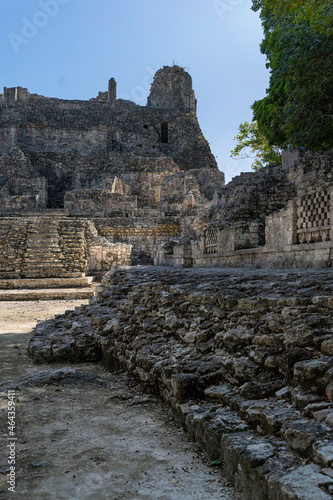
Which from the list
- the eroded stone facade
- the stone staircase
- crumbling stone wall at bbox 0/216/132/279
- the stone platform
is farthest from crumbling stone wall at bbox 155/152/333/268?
the stone staircase

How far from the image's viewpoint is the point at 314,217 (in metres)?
6.62

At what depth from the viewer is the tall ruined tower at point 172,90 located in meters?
45.9

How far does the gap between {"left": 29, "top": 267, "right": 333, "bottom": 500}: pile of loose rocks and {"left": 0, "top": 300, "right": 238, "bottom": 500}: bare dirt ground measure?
0.19 m

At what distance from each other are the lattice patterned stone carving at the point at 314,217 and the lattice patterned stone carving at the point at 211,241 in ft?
12.8

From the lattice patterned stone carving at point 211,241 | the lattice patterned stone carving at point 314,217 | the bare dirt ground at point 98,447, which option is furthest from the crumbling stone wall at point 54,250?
the bare dirt ground at point 98,447

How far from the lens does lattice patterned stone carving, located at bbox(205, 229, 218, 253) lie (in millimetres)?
10883

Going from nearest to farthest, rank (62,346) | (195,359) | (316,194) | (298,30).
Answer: (195,359) < (62,346) < (316,194) < (298,30)

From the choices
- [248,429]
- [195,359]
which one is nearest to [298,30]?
[195,359]

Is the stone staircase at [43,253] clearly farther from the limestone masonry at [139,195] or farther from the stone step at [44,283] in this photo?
the stone step at [44,283]

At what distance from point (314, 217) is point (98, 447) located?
5.22 meters

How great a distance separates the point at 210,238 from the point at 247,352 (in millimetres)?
7908

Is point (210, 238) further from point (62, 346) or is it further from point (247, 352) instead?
point (247, 352)

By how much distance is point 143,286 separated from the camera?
6.75 m

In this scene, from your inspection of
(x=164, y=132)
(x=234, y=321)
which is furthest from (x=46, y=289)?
(x=164, y=132)
